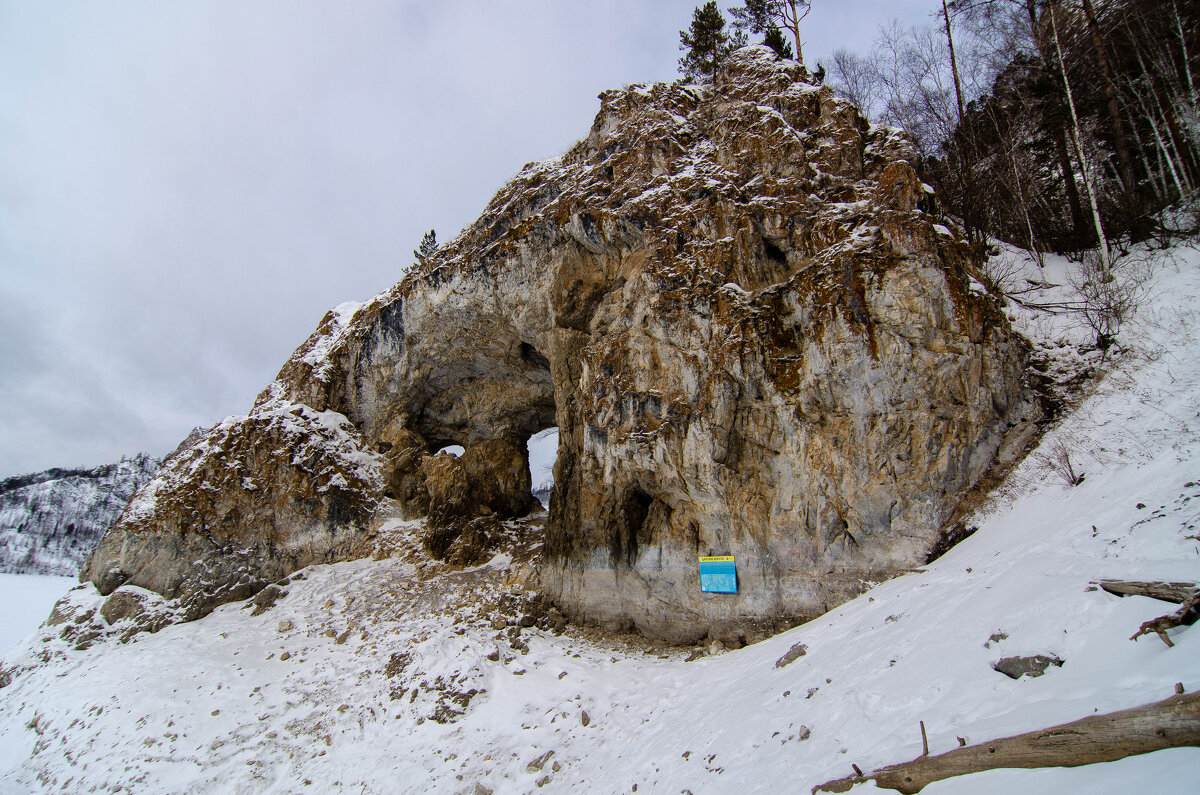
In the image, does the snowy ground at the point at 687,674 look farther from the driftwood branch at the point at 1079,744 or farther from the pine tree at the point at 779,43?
the pine tree at the point at 779,43

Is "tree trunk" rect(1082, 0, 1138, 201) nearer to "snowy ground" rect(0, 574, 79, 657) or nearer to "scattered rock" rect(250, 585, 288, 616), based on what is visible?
"scattered rock" rect(250, 585, 288, 616)

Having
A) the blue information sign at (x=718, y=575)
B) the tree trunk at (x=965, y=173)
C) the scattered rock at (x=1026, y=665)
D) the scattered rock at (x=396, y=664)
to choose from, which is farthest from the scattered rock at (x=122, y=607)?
the tree trunk at (x=965, y=173)

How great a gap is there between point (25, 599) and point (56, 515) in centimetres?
1107

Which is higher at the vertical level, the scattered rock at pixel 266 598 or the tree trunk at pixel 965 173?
the tree trunk at pixel 965 173

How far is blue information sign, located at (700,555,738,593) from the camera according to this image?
36.8 feet

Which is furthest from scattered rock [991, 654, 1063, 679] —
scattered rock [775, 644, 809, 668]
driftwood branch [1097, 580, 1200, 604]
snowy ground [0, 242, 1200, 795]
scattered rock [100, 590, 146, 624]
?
scattered rock [100, 590, 146, 624]

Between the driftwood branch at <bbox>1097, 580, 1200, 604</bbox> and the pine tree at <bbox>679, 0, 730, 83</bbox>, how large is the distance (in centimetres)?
2190

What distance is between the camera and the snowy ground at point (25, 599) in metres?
27.9

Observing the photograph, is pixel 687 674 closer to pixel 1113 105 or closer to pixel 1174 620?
pixel 1174 620

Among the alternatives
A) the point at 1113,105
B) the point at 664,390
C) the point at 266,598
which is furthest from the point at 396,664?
the point at 1113,105

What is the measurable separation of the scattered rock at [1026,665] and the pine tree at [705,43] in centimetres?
2235

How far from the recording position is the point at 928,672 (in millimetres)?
5078

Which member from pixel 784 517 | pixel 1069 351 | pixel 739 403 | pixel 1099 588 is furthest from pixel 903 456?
pixel 1099 588

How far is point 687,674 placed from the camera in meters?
9.75
